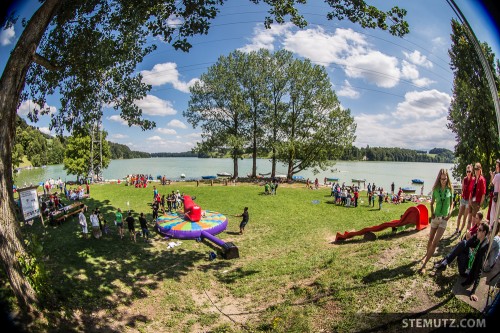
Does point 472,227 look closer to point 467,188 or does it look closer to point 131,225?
point 467,188

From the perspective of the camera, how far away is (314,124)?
34.1 metres

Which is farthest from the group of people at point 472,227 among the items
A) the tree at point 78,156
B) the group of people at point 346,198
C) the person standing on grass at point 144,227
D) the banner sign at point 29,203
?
the tree at point 78,156

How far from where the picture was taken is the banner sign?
13.8m

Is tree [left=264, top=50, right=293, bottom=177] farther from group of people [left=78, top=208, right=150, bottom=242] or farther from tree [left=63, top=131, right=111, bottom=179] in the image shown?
tree [left=63, top=131, right=111, bottom=179]

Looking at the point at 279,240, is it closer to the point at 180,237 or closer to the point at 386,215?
the point at 180,237

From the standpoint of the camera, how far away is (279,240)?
14.3 m

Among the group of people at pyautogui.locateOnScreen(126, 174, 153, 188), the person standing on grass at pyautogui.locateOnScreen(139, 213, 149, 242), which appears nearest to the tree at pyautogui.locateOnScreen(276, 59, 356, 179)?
the group of people at pyautogui.locateOnScreen(126, 174, 153, 188)

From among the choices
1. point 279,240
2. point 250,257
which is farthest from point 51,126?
point 279,240

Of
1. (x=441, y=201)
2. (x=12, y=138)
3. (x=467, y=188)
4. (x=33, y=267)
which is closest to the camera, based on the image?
(x=33, y=267)

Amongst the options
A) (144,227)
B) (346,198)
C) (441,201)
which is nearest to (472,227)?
(441,201)

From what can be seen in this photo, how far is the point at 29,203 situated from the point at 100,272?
8.26 meters

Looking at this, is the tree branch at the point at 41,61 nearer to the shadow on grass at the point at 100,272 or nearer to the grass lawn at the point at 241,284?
the shadow on grass at the point at 100,272

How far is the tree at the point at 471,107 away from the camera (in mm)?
4398

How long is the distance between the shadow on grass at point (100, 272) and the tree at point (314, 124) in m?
22.7
